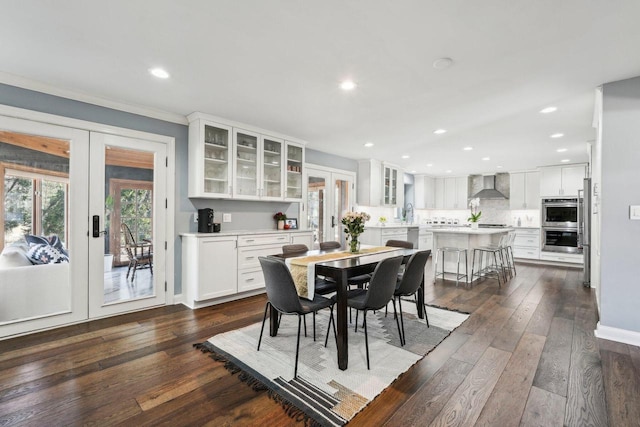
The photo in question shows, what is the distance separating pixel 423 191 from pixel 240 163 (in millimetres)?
6480

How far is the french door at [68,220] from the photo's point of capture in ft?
9.49

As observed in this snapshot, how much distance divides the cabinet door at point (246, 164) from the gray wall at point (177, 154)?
0.90 feet

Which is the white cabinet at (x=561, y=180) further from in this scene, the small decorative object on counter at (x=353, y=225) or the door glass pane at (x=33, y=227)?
the door glass pane at (x=33, y=227)

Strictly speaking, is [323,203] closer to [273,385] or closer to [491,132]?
[491,132]

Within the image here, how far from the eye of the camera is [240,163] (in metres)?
4.29

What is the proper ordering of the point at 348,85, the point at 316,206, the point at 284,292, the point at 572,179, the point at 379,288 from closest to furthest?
the point at 284,292 → the point at 379,288 → the point at 348,85 → the point at 316,206 → the point at 572,179

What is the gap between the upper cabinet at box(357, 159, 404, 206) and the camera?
670cm

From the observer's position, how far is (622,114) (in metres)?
2.80

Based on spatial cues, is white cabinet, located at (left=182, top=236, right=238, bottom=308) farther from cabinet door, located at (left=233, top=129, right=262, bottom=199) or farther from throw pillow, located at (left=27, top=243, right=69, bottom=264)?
throw pillow, located at (left=27, top=243, right=69, bottom=264)

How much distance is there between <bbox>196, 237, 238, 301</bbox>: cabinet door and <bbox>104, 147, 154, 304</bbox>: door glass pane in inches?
25.1

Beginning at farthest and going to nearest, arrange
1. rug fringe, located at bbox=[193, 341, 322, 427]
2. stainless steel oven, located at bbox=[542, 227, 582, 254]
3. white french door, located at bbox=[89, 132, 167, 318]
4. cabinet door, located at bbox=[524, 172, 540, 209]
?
cabinet door, located at bbox=[524, 172, 540, 209] < stainless steel oven, located at bbox=[542, 227, 582, 254] < white french door, located at bbox=[89, 132, 167, 318] < rug fringe, located at bbox=[193, 341, 322, 427]

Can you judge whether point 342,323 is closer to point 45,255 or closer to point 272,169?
point 272,169

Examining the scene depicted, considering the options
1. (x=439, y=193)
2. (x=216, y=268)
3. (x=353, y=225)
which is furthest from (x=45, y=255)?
(x=439, y=193)

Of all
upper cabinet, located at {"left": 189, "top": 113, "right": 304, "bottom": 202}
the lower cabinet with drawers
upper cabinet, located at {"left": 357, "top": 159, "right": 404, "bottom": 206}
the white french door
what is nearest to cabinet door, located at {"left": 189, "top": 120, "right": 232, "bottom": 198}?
upper cabinet, located at {"left": 189, "top": 113, "right": 304, "bottom": 202}
